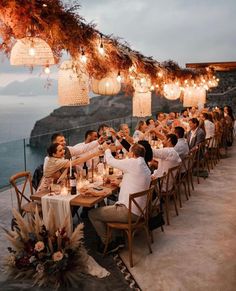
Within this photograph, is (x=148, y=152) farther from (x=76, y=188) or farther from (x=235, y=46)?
(x=235, y=46)

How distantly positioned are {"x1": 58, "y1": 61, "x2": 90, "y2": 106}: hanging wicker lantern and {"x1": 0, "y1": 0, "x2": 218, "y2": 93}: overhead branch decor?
0.22 meters

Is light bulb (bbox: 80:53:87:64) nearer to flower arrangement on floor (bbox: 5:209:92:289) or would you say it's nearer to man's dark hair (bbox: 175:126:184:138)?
flower arrangement on floor (bbox: 5:209:92:289)

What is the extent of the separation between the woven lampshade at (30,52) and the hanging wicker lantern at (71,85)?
2.59 feet

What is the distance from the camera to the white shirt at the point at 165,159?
591 cm

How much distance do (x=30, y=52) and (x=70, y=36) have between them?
93 centimetres

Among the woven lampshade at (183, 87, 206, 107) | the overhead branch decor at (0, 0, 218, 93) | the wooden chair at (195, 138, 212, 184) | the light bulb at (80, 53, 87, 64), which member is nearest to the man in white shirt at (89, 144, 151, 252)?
the light bulb at (80, 53, 87, 64)

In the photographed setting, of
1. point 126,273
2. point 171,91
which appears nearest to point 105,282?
point 126,273

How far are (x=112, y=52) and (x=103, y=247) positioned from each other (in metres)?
2.82

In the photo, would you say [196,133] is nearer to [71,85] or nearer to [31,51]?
[71,85]

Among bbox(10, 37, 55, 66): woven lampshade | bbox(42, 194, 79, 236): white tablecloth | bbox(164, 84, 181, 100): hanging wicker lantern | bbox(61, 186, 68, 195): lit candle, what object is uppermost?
bbox(10, 37, 55, 66): woven lampshade

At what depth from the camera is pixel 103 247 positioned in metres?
4.76

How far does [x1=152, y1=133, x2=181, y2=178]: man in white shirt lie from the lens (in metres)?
5.92

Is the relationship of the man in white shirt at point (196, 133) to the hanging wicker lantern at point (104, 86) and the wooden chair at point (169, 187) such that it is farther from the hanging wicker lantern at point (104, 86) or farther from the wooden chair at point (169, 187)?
the hanging wicker lantern at point (104, 86)

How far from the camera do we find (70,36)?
4.42m
